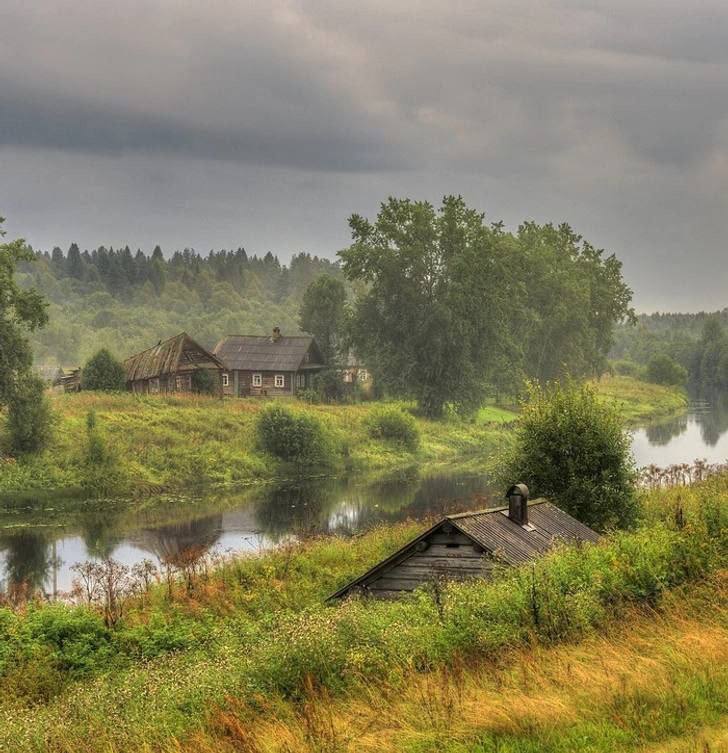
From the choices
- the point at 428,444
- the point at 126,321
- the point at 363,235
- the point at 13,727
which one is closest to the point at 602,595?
the point at 13,727

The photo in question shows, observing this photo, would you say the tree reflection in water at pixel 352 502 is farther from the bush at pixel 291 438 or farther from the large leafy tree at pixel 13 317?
the large leafy tree at pixel 13 317

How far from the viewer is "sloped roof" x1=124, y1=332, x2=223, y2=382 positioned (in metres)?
63.6

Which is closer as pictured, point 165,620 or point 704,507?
point 704,507

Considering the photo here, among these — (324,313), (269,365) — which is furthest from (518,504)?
(324,313)

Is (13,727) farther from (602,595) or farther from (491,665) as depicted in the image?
(602,595)

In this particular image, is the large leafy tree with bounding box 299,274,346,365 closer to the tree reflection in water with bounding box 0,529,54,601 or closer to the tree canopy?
the tree canopy

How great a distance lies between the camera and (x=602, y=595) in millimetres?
12820

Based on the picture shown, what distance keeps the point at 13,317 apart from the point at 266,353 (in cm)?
3744

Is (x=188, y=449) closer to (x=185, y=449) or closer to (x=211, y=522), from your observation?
(x=185, y=449)

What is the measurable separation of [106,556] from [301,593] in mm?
11043

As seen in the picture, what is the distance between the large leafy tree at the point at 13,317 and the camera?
140 ft

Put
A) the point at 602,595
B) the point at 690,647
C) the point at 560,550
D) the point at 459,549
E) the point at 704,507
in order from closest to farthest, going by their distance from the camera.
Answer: the point at 690,647 < the point at 602,595 < the point at 704,507 < the point at 560,550 < the point at 459,549

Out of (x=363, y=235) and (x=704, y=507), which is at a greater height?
(x=363, y=235)

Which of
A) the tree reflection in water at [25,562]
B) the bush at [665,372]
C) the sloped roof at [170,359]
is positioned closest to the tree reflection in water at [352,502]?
the tree reflection in water at [25,562]
